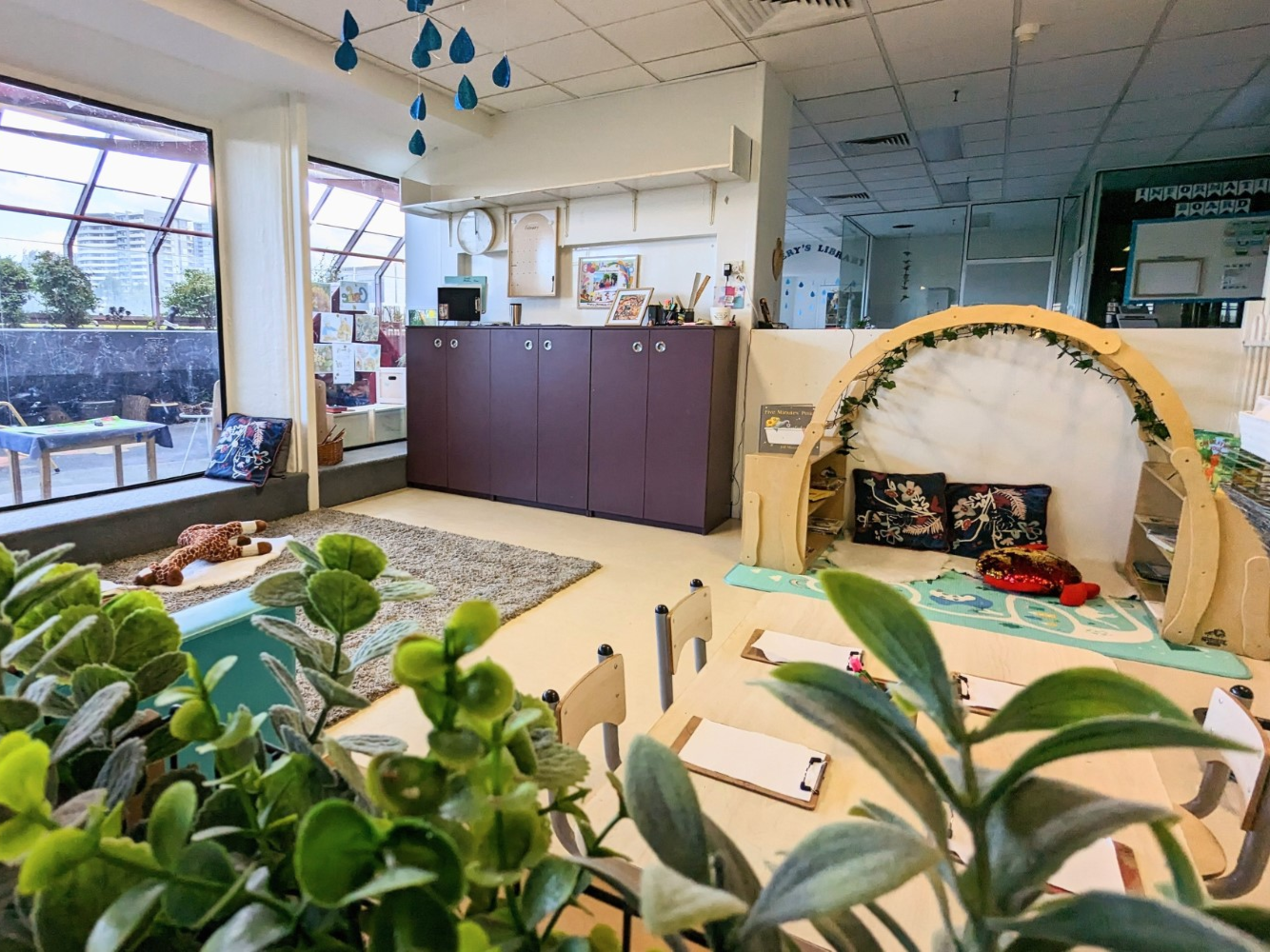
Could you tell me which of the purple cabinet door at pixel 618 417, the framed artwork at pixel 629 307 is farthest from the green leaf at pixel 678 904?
the framed artwork at pixel 629 307

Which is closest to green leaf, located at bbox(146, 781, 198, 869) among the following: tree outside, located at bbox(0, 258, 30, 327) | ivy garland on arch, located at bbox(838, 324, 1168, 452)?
ivy garland on arch, located at bbox(838, 324, 1168, 452)

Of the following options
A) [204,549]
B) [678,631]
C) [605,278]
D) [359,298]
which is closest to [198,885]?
[678,631]

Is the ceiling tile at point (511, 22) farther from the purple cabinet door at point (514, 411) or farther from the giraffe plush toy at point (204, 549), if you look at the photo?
the giraffe plush toy at point (204, 549)

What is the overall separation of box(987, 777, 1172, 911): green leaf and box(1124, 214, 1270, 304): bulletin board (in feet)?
24.8

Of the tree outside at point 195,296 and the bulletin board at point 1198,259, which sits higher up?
the bulletin board at point 1198,259

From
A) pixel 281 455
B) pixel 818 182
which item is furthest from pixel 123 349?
pixel 818 182

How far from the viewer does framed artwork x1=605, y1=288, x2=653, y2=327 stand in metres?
5.00

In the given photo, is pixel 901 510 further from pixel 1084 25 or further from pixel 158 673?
pixel 158 673

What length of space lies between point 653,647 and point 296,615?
1.49 m

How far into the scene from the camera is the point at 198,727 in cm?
42

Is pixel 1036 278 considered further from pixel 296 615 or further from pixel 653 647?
pixel 296 615

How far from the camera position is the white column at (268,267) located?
Result: 4629mm

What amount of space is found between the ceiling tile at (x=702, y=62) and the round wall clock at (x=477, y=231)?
5.99 ft

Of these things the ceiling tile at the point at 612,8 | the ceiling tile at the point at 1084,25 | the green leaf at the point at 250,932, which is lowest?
the green leaf at the point at 250,932
